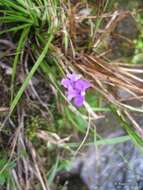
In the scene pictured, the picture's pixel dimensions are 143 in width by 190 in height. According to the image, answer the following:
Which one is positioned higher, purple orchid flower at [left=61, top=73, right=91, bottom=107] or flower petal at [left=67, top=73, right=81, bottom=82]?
flower petal at [left=67, top=73, right=81, bottom=82]

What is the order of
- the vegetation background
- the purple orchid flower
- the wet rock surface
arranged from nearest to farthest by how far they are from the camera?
the purple orchid flower, the vegetation background, the wet rock surface

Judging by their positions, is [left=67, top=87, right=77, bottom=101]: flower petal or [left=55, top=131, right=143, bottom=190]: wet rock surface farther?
[left=55, top=131, right=143, bottom=190]: wet rock surface

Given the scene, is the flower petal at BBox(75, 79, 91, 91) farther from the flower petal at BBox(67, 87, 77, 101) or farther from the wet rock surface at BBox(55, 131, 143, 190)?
the wet rock surface at BBox(55, 131, 143, 190)

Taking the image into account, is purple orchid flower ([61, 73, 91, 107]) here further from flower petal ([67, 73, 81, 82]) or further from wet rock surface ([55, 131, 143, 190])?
wet rock surface ([55, 131, 143, 190])

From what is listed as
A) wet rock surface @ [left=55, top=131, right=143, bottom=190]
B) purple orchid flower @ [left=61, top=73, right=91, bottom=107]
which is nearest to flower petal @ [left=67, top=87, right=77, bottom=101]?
purple orchid flower @ [left=61, top=73, right=91, bottom=107]

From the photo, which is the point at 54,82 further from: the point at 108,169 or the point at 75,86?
the point at 108,169

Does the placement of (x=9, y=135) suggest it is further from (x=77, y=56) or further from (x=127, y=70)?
(x=127, y=70)

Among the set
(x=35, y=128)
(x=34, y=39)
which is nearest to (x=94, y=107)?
(x=35, y=128)

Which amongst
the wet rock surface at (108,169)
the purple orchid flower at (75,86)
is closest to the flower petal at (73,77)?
the purple orchid flower at (75,86)

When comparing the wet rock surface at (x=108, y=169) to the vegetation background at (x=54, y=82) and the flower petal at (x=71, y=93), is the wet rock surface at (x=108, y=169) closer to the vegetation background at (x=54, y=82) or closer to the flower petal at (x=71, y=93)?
the vegetation background at (x=54, y=82)

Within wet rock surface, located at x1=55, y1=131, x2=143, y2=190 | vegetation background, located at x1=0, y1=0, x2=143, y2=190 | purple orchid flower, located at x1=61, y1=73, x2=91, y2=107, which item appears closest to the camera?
purple orchid flower, located at x1=61, y1=73, x2=91, y2=107

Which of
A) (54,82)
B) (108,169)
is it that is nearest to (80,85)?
(54,82)
